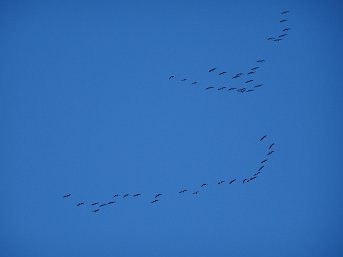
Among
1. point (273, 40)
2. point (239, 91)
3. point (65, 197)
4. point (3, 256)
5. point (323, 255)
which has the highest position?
point (273, 40)

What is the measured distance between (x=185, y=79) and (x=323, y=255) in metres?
1.43

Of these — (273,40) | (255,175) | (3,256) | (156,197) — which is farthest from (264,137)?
(3,256)

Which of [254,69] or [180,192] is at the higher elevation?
[254,69]

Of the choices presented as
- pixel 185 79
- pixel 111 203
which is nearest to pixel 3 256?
pixel 111 203

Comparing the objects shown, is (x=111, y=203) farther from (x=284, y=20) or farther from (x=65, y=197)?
(x=284, y=20)

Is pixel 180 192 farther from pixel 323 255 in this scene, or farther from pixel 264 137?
pixel 323 255

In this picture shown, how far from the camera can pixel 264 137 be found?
8.46 feet

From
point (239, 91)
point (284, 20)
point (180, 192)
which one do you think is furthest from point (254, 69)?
point (180, 192)

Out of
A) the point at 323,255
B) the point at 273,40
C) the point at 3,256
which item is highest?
the point at 273,40

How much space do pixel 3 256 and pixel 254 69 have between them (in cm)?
202

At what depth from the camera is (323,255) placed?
2488mm

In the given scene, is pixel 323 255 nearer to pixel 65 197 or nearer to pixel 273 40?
pixel 273 40

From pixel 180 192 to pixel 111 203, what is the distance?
45 centimetres

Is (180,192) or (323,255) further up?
(180,192)
